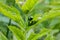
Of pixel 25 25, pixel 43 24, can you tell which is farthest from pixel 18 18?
pixel 43 24

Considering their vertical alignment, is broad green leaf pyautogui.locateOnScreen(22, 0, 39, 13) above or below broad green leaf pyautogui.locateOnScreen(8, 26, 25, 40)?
above

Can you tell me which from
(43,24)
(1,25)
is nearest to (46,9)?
(43,24)

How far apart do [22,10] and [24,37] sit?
0.10m

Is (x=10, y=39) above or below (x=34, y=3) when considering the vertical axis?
below

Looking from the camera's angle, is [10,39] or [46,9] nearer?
[10,39]

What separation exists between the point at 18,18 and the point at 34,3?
7 centimetres

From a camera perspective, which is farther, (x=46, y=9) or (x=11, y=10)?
(x=46, y=9)

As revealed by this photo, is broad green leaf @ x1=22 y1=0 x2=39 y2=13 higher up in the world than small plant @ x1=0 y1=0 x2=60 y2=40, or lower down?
higher up

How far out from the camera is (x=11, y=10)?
1.65ft

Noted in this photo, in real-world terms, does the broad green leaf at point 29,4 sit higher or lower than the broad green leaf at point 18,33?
higher

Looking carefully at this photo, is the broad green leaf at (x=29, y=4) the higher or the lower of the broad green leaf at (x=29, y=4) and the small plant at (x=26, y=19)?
the higher

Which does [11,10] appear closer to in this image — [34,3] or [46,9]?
[34,3]

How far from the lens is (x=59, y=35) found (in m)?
0.57

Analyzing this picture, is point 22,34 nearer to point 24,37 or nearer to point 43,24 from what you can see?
point 24,37
